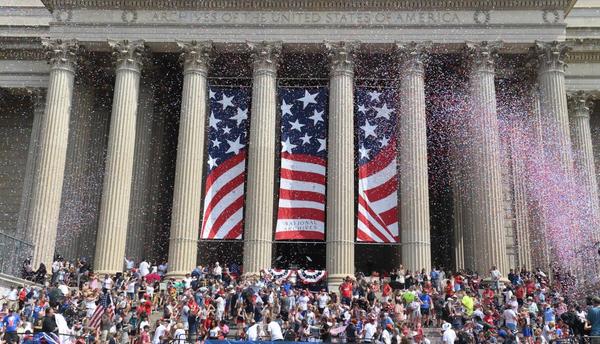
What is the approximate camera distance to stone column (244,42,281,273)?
29.5 meters

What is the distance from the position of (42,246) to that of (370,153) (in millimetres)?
15084

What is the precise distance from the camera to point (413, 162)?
30.1 m

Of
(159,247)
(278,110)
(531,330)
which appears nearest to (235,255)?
(159,247)

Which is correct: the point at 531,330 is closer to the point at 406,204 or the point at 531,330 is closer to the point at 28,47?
the point at 406,204

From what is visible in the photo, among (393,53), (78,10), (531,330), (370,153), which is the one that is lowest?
(531,330)

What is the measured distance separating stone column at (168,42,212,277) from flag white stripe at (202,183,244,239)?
50 centimetres

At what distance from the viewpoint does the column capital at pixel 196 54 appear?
32.0 m

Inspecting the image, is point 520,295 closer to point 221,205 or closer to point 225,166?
point 221,205

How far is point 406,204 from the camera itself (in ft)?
98.2

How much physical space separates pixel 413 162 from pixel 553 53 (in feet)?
28.1

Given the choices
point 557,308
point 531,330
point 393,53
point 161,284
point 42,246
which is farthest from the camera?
point 393,53

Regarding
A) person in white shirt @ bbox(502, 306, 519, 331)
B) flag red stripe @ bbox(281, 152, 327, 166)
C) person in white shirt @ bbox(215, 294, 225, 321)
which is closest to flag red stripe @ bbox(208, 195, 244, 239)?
flag red stripe @ bbox(281, 152, 327, 166)

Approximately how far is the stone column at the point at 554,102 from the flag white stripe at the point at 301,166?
1052 centimetres

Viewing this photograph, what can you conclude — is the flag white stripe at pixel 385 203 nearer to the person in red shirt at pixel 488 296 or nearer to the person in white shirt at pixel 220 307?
the person in red shirt at pixel 488 296
